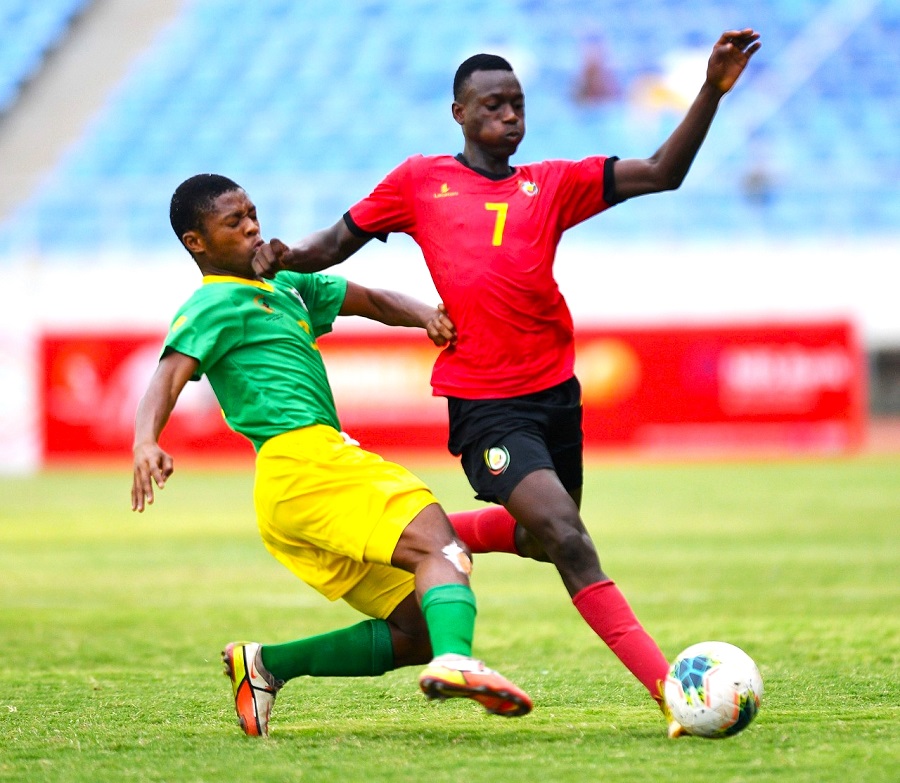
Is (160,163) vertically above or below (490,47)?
below

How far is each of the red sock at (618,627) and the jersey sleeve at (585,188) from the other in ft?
4.05

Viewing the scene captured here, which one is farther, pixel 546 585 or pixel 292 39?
pixel 292 39

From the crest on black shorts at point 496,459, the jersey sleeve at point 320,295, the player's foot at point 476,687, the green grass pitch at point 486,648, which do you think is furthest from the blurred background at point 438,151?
the player's foot at point 476,687

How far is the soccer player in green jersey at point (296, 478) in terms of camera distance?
4.43 m

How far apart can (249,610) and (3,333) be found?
13.0 metres

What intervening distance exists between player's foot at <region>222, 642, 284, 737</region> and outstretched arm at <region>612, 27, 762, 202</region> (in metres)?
1.96

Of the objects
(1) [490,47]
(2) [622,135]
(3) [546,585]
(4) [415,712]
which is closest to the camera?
(4) [415,712]

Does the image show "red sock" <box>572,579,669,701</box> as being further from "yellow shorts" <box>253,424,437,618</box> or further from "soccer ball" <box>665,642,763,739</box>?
"yellow shorts" <box>253,424,437,618</box>

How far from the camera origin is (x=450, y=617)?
4.26 metres

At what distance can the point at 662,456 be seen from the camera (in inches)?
765

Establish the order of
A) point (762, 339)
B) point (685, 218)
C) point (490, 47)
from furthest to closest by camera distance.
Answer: point (490, 47) → point (685, 218) → point (762, 339)

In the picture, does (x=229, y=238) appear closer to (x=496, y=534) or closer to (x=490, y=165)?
(x=490, y=165)

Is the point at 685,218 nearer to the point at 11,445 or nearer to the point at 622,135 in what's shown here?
the point at 622,135

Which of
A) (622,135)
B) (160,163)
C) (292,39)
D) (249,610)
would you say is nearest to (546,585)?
(249,610)
